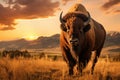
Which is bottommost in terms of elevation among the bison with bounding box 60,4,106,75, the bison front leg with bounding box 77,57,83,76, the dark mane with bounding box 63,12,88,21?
the bison front leg with bounding box 77,57,83,76

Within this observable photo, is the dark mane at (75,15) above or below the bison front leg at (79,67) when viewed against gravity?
above

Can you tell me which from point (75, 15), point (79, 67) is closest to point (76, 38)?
point (75, 15)

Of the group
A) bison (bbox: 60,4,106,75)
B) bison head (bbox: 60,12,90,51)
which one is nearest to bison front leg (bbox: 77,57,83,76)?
bison (bbox: 60,4,106,75)

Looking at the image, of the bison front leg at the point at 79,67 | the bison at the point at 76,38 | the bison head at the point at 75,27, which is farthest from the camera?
the bison front leg at the point at 79,67

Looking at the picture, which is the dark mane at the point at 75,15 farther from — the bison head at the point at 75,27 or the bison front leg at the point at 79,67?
the bison front leg at the point at 79,67

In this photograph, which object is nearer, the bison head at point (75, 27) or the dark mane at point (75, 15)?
the bison head at point (75, 27)

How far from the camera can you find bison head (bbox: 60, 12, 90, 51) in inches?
487

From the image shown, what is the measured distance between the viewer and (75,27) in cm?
1259

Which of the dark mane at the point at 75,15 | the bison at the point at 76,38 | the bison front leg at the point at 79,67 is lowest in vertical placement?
Answer: the bison front leg at the point at 79,67

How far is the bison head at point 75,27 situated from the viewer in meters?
12.4

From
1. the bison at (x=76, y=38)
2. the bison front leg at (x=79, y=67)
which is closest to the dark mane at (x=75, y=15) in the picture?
the bison at (x=76, y=38)

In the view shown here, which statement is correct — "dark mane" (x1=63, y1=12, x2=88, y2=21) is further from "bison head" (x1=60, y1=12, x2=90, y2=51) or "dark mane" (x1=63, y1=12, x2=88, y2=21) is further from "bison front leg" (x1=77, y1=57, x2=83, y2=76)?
"bison front leg" (x1=77, y1=57, x2=83, y2=76)

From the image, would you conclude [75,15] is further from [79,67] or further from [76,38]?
[79,67]

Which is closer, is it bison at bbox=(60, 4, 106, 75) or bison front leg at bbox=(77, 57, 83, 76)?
bison at bbox=(60, 4, 106, 75)
